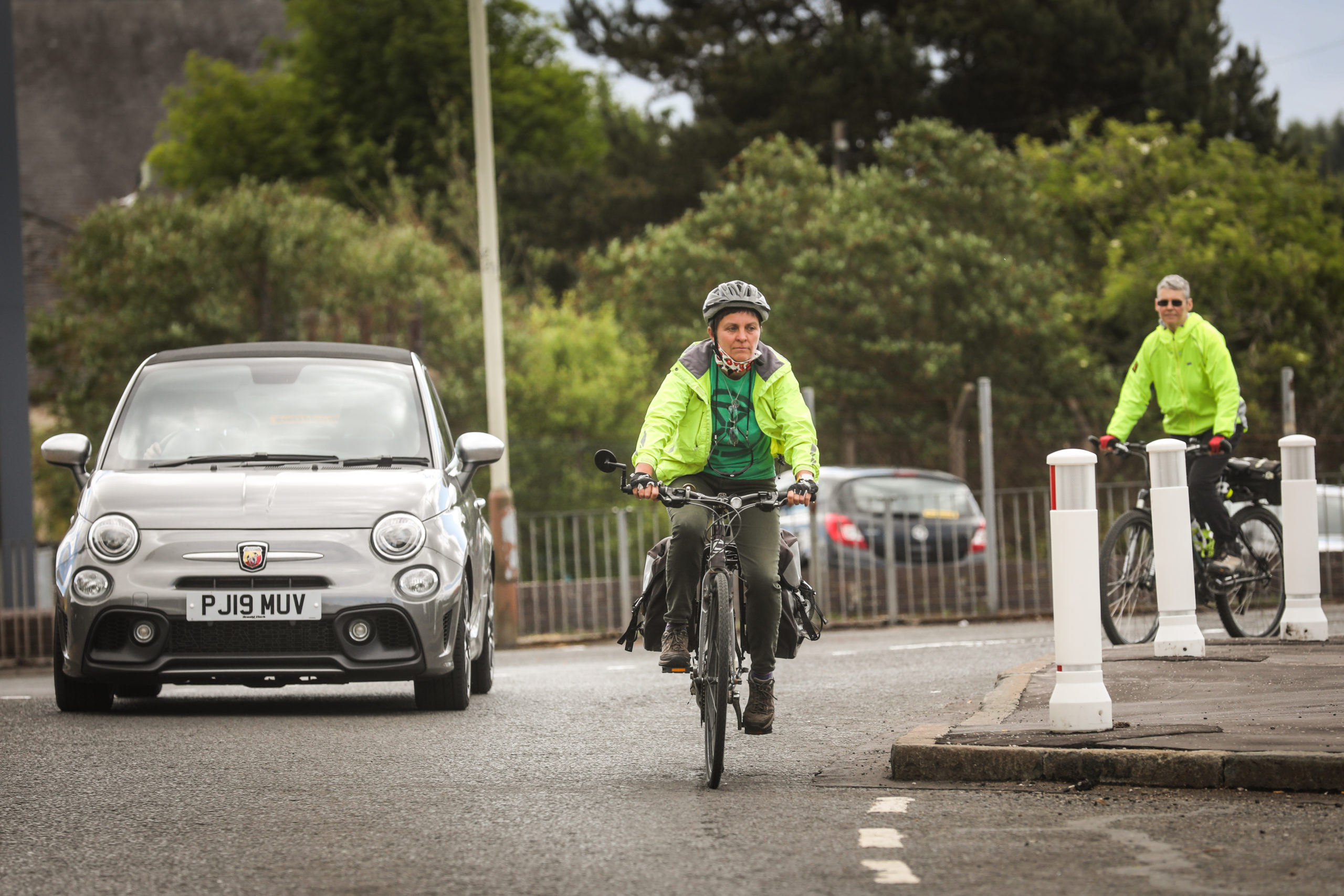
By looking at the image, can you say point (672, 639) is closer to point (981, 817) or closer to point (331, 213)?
point (981, 817)

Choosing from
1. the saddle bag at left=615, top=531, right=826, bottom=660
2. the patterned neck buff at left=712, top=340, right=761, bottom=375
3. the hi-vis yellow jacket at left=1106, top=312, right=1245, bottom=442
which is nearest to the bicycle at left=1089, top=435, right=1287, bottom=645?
the hi-vis yellow jacket at left=1106, top=312, right=1245, bottom=442

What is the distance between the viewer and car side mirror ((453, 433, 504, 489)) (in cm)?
962

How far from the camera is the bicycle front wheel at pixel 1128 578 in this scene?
34.3ft

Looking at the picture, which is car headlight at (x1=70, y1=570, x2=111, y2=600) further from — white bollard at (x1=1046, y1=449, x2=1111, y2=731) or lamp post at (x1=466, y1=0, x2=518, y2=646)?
lamp post at (x1=466, y1=0, x2=518, y2=646)

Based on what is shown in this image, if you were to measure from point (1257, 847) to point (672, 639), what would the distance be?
7.91ft

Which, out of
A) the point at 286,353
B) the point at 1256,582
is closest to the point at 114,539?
the point at 286,353

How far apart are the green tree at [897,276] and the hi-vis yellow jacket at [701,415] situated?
22.0 meters

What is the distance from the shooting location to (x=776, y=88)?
44.6 metres

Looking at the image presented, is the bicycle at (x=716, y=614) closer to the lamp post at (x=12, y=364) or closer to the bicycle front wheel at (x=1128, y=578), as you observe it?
the bicycle front wheel at (x=1128, y=578)

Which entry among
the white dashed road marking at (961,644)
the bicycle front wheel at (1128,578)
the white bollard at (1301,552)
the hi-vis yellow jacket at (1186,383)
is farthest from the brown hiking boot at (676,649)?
the white dashed road marking at (961,644)

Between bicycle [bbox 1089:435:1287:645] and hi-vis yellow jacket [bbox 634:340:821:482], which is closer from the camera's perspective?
hi-vis yellow jacket [bbox 634:340:821:482]

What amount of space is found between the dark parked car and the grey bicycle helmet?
10.2m

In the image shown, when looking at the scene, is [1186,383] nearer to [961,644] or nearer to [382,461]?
[961,644]

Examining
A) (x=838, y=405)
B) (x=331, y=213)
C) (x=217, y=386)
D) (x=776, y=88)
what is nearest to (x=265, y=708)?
(x=217, y=386)
